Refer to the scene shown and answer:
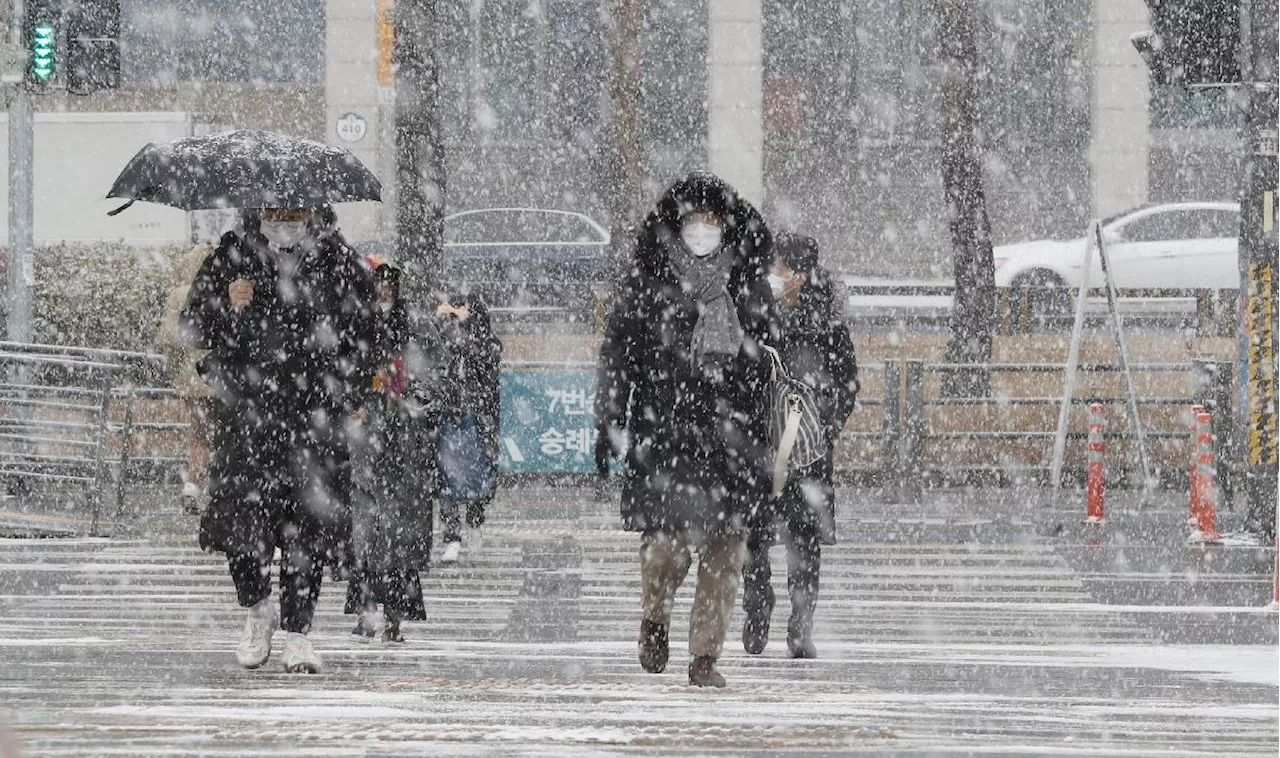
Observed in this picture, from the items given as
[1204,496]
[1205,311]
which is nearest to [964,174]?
[1205,311]

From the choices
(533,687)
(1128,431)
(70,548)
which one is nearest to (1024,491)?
(1128,431)

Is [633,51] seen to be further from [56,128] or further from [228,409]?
[228,409]

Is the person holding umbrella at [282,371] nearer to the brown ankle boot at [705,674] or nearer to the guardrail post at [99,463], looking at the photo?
the brown ankle boot at [705,674]

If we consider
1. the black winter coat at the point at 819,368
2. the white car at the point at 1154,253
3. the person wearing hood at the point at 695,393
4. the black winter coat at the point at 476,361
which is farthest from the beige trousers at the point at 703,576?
the white car at the point at 1154,253

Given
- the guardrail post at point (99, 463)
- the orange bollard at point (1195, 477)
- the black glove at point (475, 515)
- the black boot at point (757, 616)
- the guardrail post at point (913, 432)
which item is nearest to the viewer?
the black boot at point (757, 616)

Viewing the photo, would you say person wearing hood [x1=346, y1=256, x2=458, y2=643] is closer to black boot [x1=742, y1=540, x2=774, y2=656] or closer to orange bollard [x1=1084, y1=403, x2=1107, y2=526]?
black boot [x1=742, y1=540, x2=774, y2=656]

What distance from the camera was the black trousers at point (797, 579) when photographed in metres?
9.38

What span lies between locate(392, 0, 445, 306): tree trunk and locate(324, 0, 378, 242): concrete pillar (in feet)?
46.4

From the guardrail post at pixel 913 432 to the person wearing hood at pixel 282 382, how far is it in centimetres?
931

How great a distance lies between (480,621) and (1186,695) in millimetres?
Result: 3668

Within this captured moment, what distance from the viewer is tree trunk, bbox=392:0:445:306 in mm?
19047

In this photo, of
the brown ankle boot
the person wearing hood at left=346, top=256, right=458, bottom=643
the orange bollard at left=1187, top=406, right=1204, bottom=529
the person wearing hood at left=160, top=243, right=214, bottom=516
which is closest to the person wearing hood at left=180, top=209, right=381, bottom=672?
the person wearing hood at left=346, top=256, right=458, bottom=643

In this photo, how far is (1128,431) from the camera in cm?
1845

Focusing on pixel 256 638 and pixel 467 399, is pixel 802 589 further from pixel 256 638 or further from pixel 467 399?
pixel 467 399
